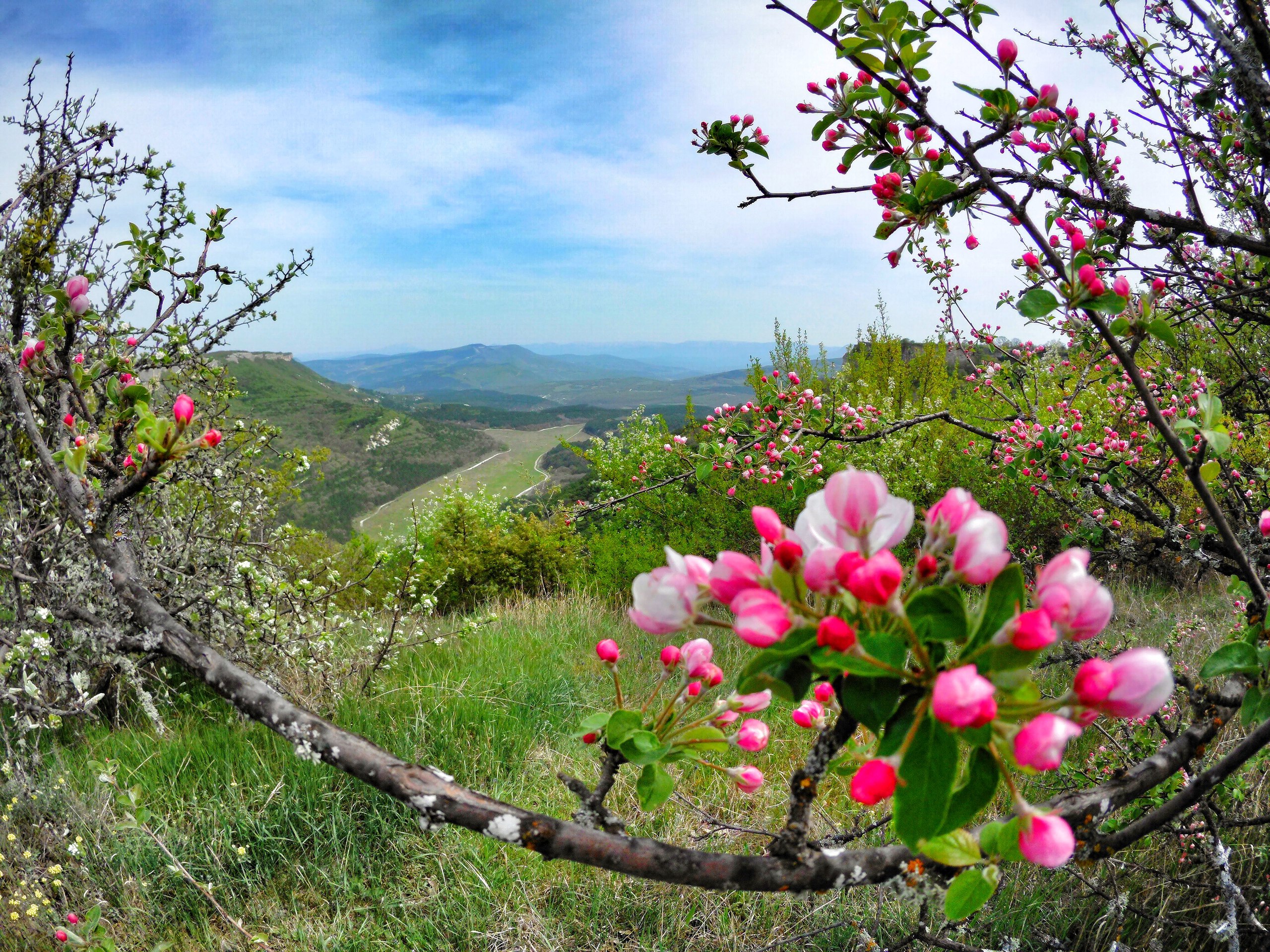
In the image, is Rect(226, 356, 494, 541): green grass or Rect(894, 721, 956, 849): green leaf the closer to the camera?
Rect(894, 721, 956, 849): green leaf

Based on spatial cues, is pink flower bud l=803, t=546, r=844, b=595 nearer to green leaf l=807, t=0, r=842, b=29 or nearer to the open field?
green leaf l=807, t=0, r=842, b=29

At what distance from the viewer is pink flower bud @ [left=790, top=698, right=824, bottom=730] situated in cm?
95

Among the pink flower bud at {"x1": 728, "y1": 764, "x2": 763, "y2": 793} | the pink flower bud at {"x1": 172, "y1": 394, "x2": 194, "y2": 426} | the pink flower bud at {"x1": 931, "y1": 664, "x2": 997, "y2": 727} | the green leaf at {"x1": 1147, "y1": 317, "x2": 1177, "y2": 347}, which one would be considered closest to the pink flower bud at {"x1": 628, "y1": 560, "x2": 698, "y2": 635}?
the pink flower bud at {"x1": 931, "y1": 664, "x2": 997, "y2": 727}

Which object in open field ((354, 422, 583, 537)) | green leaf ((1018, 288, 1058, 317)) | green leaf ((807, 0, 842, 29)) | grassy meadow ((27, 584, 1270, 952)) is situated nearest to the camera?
green leaf ((1018, 288, 1058, 317))

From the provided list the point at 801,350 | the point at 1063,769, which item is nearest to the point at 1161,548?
the point at 1063,769

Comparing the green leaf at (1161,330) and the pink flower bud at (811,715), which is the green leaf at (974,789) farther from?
the green leaf at (1161,330)

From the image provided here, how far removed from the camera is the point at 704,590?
2.00ft

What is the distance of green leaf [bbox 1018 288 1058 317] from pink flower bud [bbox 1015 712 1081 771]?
→ 28.5 inches

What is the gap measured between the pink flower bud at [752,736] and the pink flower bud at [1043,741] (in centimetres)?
41

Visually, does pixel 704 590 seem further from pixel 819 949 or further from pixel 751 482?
pixel 751 482

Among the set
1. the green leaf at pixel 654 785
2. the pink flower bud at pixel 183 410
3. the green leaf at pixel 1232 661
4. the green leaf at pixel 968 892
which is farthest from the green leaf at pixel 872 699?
the pink flower bud at pixel 183 410

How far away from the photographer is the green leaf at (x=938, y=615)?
20.8 inches

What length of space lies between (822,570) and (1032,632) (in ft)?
0.49

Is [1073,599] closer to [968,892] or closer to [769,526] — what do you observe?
[769,526]
